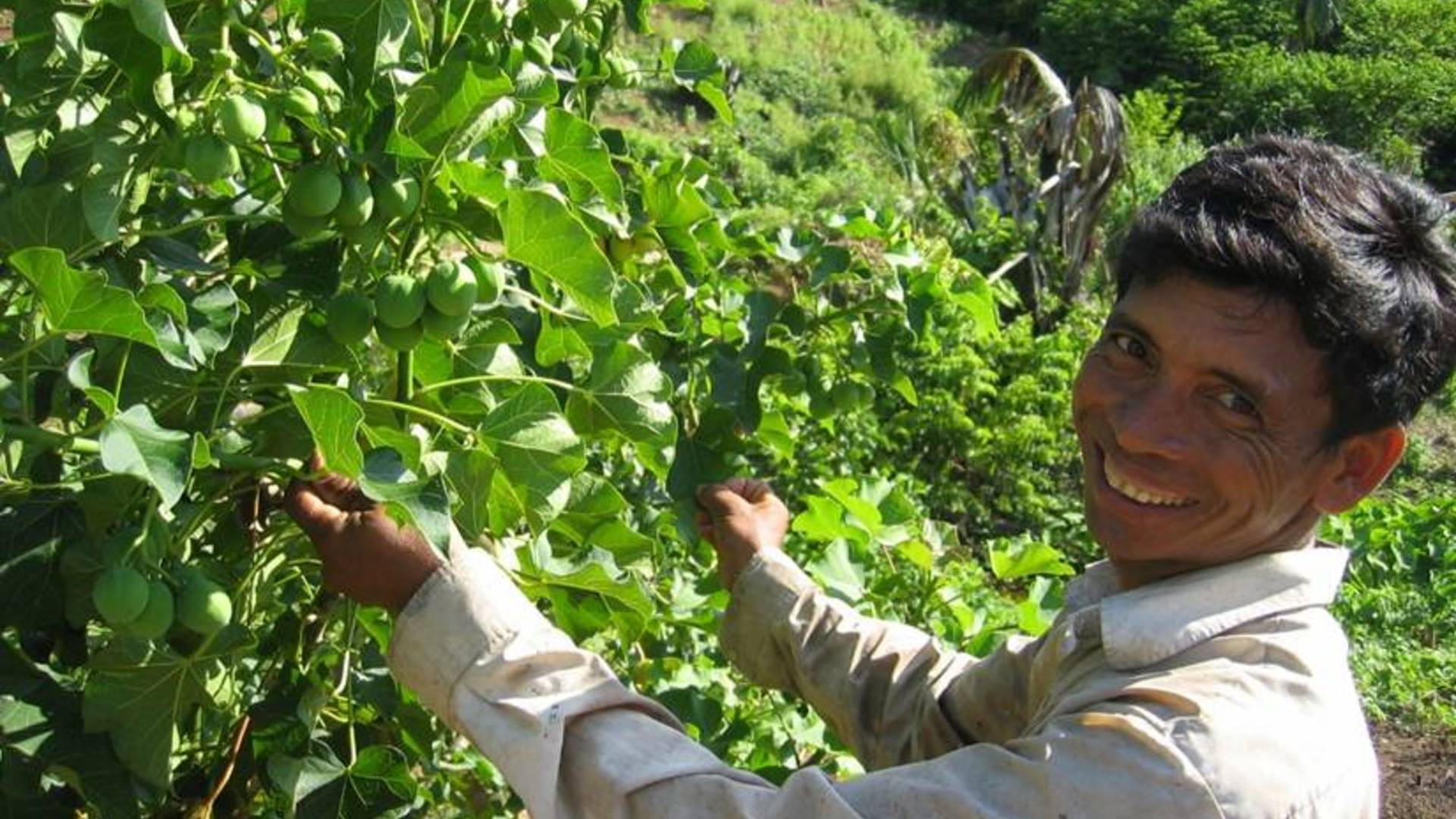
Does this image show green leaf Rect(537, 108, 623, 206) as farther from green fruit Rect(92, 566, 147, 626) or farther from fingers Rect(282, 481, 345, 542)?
green fruit Rect(92, 566, 147, 626)

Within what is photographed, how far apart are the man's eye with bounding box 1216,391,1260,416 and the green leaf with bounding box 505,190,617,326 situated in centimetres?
53

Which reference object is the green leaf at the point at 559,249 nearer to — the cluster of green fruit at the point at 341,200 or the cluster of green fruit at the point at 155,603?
the cluster of green fruit at the point at 341,200

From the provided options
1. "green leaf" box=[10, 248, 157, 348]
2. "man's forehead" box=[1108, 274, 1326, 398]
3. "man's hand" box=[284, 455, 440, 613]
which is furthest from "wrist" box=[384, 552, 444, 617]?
"man's forehead" box=[1108, 274, 1326, 398]

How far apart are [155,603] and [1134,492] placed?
0.82 m

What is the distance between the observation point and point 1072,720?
4.35 ft

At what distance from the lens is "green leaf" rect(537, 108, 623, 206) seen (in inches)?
61.2

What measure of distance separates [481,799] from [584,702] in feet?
4.19

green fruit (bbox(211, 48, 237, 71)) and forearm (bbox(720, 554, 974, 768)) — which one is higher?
green fruit (bbox(211, 48, 237, 71))

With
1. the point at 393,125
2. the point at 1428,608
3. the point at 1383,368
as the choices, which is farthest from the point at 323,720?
the point at 1428,608

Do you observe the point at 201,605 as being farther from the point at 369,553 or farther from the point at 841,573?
the point at 841,573

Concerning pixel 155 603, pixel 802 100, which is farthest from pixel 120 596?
pixel 802 100

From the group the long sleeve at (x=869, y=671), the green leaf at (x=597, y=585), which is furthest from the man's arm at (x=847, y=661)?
the green leaf at (x=597, y=585)

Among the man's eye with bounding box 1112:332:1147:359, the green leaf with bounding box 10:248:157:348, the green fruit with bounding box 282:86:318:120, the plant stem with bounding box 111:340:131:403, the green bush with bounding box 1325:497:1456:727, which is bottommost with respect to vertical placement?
the green bush with bounding box 1325:497:1456:727

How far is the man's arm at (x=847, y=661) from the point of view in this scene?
1.82m
